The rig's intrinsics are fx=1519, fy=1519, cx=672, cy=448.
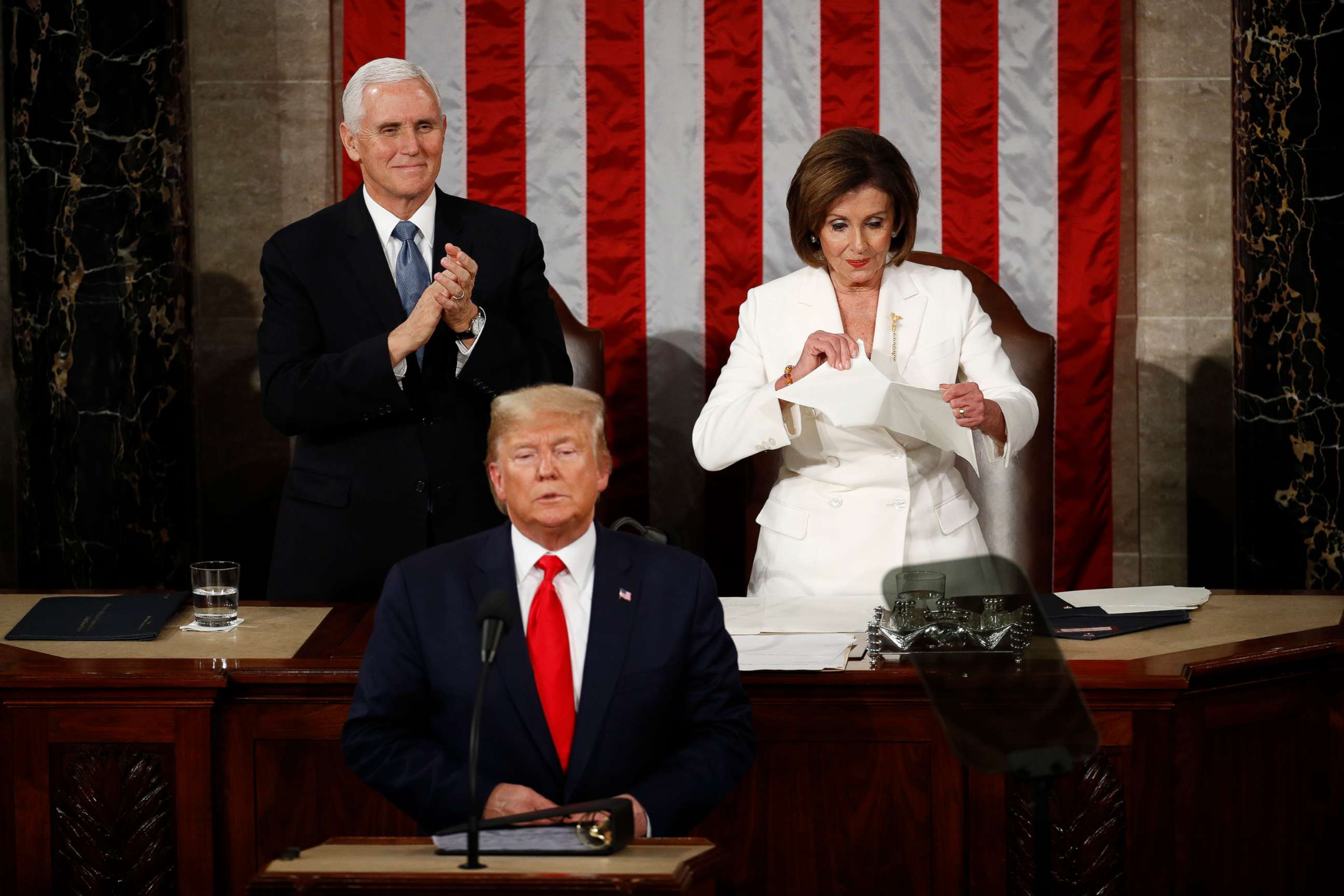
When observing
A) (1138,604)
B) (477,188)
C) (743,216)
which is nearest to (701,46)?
(743,216)

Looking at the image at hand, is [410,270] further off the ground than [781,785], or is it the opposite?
[410,270]

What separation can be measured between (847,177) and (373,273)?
3.43 ft

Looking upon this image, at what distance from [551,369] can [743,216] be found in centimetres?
159

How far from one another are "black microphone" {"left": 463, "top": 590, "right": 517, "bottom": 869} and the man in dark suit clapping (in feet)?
4.12

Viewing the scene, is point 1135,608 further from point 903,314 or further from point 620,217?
point 620,217

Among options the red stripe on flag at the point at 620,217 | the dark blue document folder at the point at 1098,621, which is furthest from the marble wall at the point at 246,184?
the dark blue document folder at the point at 1098,621

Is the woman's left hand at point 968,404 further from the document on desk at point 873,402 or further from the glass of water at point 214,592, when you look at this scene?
the glass of water at point 214,592

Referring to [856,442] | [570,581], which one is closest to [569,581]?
[570,581]

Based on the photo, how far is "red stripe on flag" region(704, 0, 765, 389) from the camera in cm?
461

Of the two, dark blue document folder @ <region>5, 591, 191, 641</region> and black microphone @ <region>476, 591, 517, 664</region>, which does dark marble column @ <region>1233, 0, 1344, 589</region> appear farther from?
black microphone @ <region>476, 591, 517, 664</region>

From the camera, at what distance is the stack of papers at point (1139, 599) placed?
9.77 ft

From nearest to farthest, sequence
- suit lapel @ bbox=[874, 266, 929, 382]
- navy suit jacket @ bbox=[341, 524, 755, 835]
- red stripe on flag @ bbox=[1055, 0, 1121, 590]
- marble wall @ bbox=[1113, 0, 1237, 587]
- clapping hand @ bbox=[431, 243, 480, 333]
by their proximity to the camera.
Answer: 1. navy suit jacket @ bbox=[341, 524, 755, 835]
2. clapping hand @ bbox=[431, 243, 480, 333]
3. suit lapel @ bbox=[874, 266, 929, 382]
4. red stripe on flag @ bbox=[1055, 0, 1121, 590]
5. marble wall @ bbox=[1113, 0, 1237, 587]

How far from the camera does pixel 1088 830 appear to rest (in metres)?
2.53

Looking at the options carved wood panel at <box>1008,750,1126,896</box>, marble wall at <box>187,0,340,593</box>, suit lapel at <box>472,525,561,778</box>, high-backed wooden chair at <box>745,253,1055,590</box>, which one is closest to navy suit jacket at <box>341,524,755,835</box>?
suit lapel at <box>472,525,561,778</box>
